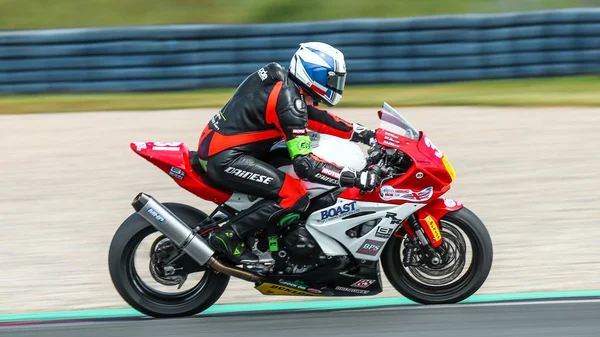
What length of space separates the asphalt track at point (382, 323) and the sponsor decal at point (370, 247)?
36 cm

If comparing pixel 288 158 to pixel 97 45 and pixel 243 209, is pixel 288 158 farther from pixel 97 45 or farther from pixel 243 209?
pixel 97 45

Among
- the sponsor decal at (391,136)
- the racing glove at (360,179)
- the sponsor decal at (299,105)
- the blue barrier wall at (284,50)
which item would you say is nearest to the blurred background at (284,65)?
the blue barrier wall at (284,50)

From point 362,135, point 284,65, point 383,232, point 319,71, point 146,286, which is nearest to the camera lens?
point 319,71

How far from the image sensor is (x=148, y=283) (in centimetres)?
546

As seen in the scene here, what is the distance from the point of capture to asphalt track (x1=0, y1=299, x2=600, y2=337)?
16.3 feet

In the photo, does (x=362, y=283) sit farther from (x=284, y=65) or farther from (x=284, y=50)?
(x=284, y=50)

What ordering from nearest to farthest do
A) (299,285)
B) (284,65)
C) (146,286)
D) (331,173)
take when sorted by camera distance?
(331,173), (299,285), (146,286), (284,65)

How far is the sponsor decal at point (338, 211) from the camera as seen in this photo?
205 inches

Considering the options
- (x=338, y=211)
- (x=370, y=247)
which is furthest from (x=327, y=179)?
(x=370, y=247)

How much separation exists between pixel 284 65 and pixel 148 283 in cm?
745

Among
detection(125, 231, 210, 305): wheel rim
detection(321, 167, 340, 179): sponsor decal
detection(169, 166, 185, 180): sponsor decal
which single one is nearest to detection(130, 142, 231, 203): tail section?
detection(169, 166, 185, 180): sponsor decal

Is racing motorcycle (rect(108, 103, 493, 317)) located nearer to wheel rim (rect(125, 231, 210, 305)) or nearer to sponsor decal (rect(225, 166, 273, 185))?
wheel rim (rect(125, 231, 210, 305))

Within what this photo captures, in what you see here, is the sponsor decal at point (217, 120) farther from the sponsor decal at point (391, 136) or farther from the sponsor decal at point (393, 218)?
the sponsor decal at point (393, 218)

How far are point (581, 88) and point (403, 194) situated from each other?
8.40m
